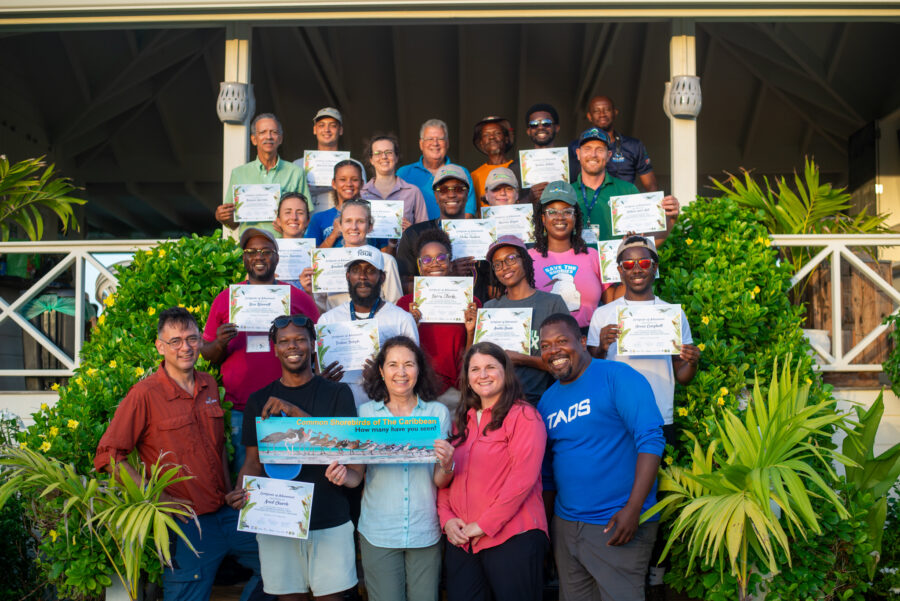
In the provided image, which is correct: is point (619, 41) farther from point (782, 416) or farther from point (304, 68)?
point (782, 416)

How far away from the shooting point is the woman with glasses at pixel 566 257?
490 cm

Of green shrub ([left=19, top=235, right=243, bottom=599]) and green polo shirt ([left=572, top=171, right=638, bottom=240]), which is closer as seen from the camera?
green shrub ([left=19, top=235, right=243, bottom=599])

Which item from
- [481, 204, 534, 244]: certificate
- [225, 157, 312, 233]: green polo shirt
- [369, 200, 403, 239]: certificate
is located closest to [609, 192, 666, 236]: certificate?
[481, 204, 534, 244]: certificate

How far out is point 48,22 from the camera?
6891 millimetres

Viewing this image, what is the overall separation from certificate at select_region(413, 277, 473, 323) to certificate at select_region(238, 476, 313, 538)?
4.16 ft

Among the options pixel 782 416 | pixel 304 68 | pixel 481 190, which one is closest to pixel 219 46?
pixel 304 68

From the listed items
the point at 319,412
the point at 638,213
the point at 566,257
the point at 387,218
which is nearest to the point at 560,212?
the point at 566,257

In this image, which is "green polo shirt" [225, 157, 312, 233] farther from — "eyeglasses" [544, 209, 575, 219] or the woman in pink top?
the woman in pink top

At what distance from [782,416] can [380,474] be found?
1909 mm

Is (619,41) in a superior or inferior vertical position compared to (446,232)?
superior

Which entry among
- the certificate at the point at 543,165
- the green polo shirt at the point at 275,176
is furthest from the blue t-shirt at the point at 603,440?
the green polo shirt at the point at 275,176

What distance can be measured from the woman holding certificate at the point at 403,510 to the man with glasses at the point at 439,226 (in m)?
1.32

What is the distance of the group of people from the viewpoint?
12.0 feet

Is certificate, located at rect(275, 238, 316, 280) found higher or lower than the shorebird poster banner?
higher
